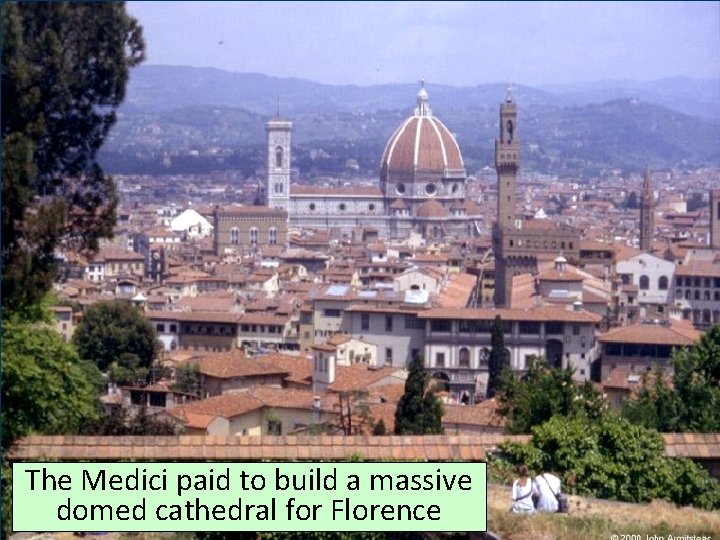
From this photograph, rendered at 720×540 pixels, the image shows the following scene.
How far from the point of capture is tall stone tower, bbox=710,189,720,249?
27.3m

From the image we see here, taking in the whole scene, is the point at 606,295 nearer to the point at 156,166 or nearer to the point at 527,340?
the point at 527,340

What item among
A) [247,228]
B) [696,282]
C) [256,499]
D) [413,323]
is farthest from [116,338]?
[247,228]

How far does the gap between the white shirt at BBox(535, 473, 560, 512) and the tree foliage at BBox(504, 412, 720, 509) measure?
43 cm

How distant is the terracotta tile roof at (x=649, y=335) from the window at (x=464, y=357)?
1608 millimetres

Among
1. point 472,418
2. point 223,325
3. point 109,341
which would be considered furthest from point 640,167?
point 472,418

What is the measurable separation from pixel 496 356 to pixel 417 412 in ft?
22.8

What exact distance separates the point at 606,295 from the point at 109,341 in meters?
8.73

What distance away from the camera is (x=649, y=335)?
18062 mm

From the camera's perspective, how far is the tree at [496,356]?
54.2ft

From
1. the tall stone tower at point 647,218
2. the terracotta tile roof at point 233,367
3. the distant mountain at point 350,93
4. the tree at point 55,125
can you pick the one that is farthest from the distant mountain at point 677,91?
the tall stone tower at point 647,218

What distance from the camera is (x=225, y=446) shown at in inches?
168

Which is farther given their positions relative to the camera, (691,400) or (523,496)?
(691,400)

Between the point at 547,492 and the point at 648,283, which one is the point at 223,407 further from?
the point at 648,283

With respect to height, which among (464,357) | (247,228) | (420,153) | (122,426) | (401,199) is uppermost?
(420,153)
